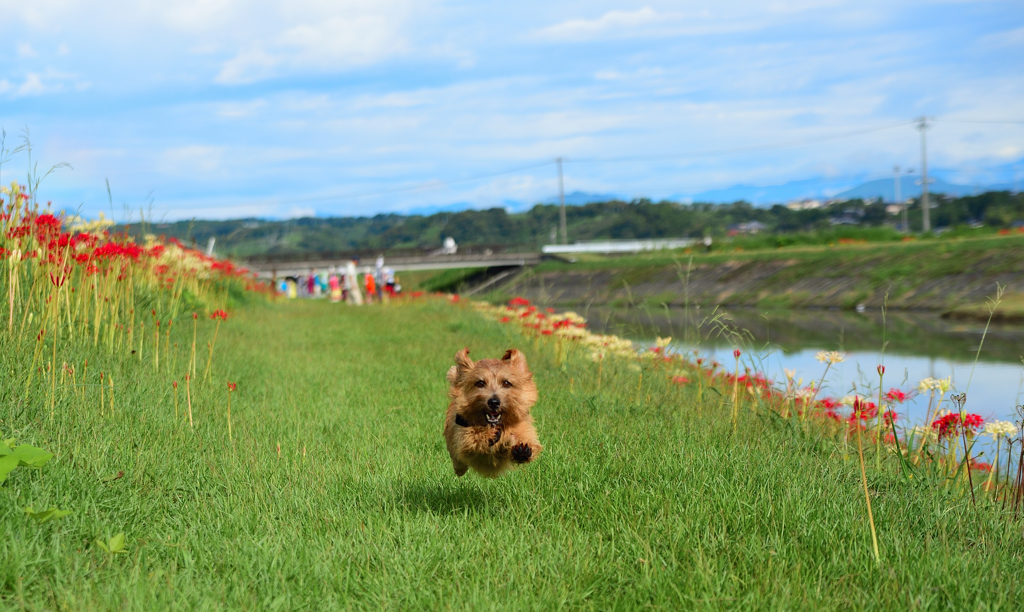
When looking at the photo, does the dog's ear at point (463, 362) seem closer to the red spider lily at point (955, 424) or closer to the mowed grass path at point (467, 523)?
the mowed grass path at point (467, 523)

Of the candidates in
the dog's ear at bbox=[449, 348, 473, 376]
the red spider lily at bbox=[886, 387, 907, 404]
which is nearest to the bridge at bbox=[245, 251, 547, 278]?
the red spider lily at bbox=[886, 387, 907, 404]

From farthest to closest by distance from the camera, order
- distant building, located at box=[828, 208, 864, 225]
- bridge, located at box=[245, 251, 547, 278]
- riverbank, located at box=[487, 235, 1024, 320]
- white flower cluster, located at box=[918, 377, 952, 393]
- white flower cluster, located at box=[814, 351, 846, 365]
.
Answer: distant building, located at box=[828, 208, 864, 225]
bridge, located at box=[245, 251, 547, 278]
riverbank, located at box=[487, 235, 1024, 320]
white flower cluster, located at box=[918, 377, 952, 393]
white flower cluster, located at box=[814, 351, 846, 365]

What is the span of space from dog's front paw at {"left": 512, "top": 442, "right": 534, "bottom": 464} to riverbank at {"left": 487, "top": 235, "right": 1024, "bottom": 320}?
1770 cm

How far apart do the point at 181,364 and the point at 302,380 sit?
1.25 metres

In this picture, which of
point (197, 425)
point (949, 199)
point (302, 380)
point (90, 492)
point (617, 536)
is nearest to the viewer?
point (617, 536)

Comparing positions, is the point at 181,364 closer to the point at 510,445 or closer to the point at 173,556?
the point at 173,556

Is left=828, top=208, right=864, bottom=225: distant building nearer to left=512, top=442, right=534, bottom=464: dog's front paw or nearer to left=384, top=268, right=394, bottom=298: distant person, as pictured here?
left=384, top=268, right=394, bottom=298: distant person

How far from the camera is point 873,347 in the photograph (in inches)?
717

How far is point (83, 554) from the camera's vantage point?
3469 mm

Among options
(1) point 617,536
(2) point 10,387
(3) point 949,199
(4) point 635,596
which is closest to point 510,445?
(1) point 617,536

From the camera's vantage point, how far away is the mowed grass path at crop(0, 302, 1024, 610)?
3.17 meters

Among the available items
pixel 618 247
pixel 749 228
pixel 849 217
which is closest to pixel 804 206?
pixel 849 217

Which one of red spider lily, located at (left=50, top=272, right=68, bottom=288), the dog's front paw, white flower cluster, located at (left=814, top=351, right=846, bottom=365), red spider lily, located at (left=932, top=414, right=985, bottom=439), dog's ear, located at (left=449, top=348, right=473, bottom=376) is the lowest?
red spider lily, located at (left=932, top=414, right=985, bottom=439)

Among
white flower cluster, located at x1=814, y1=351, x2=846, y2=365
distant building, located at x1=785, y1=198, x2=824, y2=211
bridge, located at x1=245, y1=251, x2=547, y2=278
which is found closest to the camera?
white flower cluster, located at x1=814, y1=351, x2=846, y2=365
